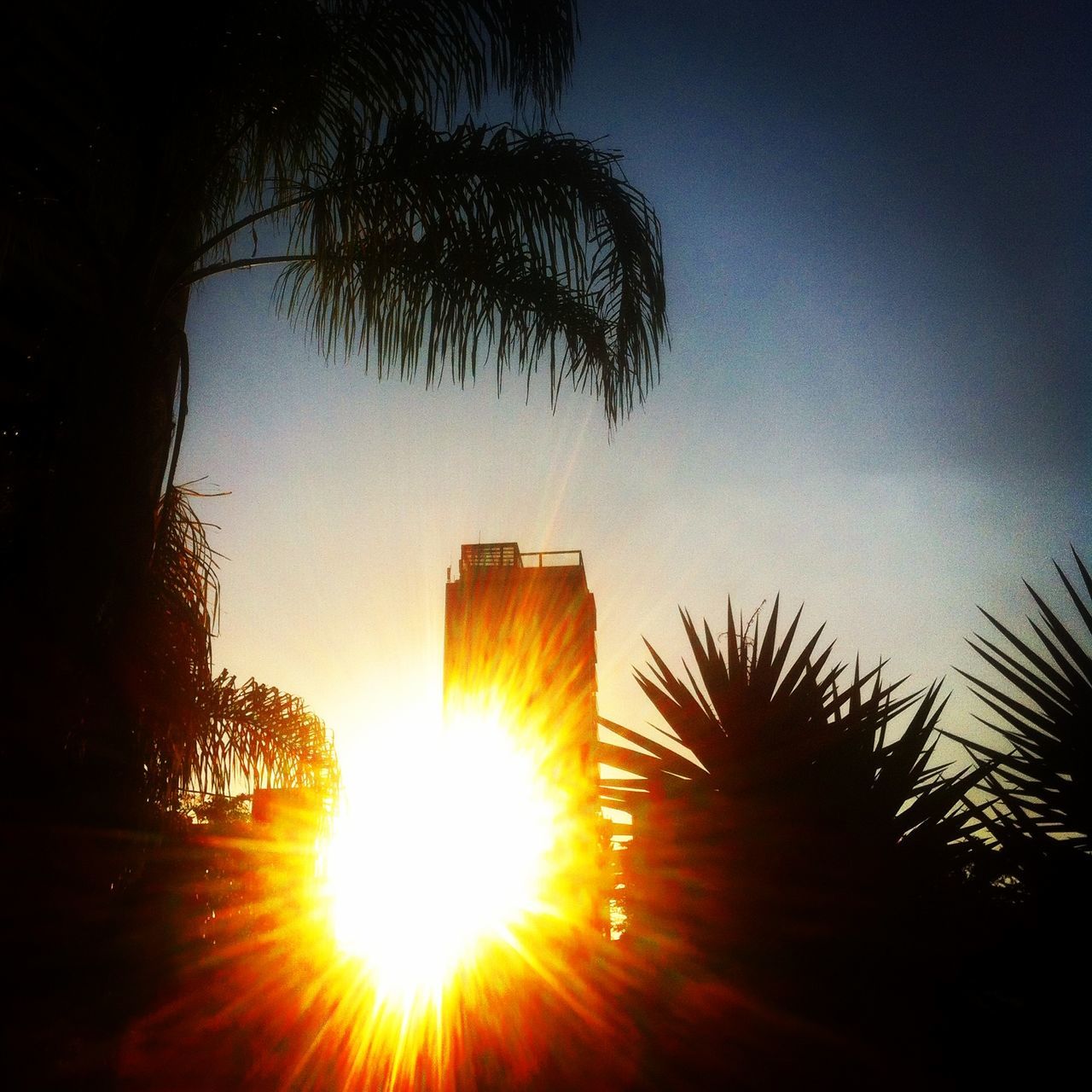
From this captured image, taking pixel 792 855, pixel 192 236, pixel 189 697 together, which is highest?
pixel 192 236

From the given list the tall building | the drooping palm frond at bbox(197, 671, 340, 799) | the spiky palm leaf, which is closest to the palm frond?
the drooping palm frond at bbox(197, 671, 340, 799)

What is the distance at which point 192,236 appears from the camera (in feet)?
7.68

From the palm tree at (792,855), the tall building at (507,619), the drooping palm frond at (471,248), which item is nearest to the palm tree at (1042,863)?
the palm tree at (792,855)

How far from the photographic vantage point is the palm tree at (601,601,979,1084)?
81.8 inches

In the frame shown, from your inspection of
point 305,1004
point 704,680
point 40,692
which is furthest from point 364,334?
point 305,1004

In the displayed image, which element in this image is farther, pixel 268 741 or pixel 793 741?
pixel 268 741

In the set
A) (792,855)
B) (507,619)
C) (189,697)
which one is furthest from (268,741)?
(507,619)

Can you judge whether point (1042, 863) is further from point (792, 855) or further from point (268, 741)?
point (268, 741)

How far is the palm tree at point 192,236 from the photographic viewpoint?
6.12 ft

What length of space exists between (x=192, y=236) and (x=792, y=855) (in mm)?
2795

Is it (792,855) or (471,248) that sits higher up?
(471,248)

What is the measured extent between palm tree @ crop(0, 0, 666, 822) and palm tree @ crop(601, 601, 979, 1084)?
136 cm

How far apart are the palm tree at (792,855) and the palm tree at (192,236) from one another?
1365mm

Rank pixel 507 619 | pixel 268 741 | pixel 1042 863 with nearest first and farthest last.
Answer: pixel 1042 863, pixel 268 741, pixel 507 619
